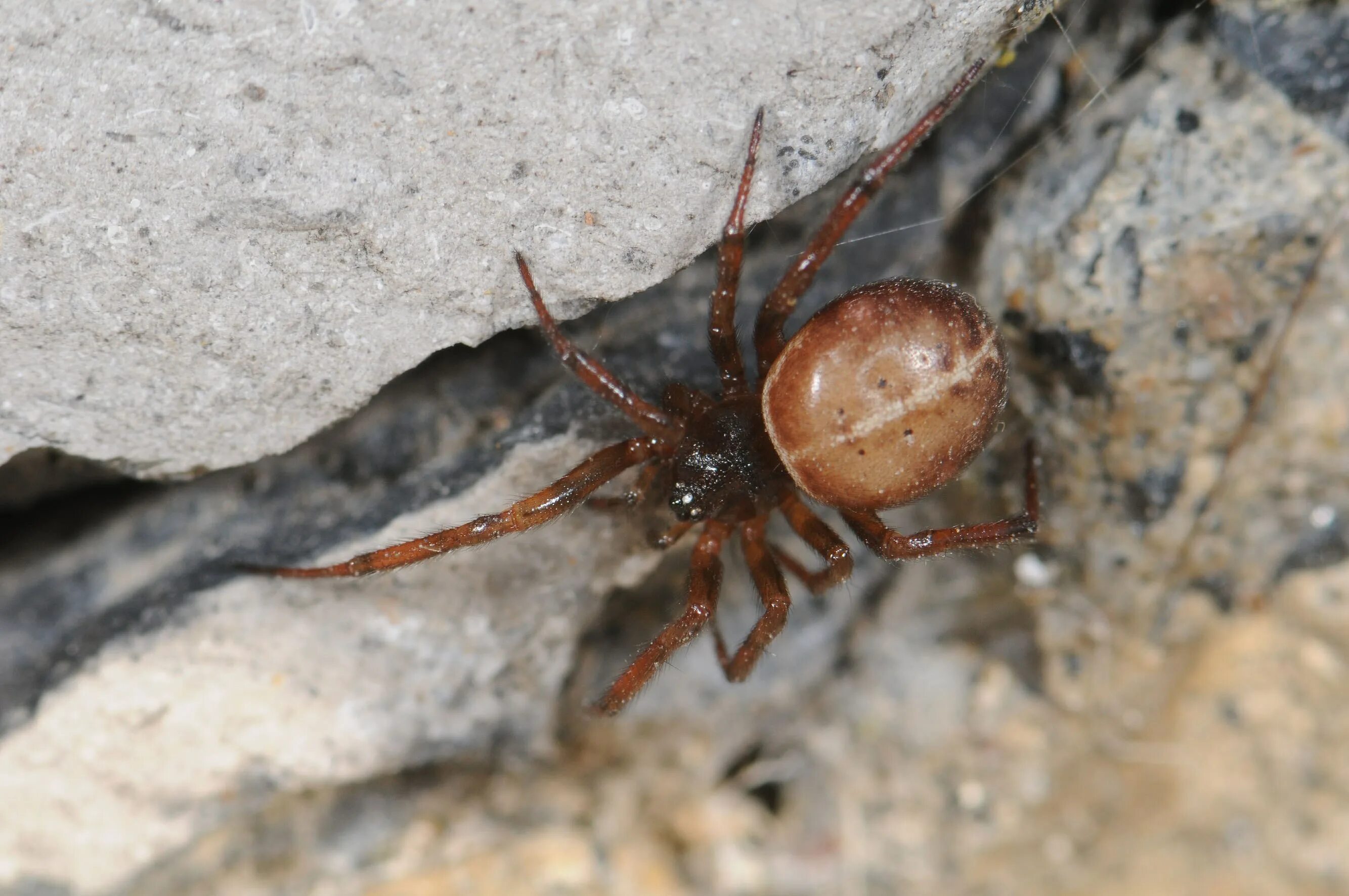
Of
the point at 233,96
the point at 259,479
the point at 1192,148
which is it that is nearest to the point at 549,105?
the point at 233,96

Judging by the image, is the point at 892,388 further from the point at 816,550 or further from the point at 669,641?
the point at 669,641

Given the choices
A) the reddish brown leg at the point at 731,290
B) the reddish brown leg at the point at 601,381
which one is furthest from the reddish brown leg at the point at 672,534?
the reddish brown leg at the point at 731,290

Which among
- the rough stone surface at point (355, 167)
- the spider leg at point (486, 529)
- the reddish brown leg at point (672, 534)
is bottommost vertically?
the reddish brown leg at point (672, 534)

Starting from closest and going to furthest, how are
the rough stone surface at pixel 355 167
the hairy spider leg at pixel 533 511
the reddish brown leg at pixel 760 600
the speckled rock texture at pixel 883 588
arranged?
the rough stone surface at pixel 355 167, the hairy spider leg at pixel 533 511, the speckled rock texture at pixel 883 588, the reddish brown leg at pixel 760 600

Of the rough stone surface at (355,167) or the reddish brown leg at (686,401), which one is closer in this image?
the rough stone surface at (355,167)

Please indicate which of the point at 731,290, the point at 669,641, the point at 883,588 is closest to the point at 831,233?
the point at 731,290

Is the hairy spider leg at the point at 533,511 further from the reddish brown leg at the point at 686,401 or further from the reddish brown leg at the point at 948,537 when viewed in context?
the reddish brown leg at the point at 948,537

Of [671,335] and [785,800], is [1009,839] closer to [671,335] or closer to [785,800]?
[785,800]
